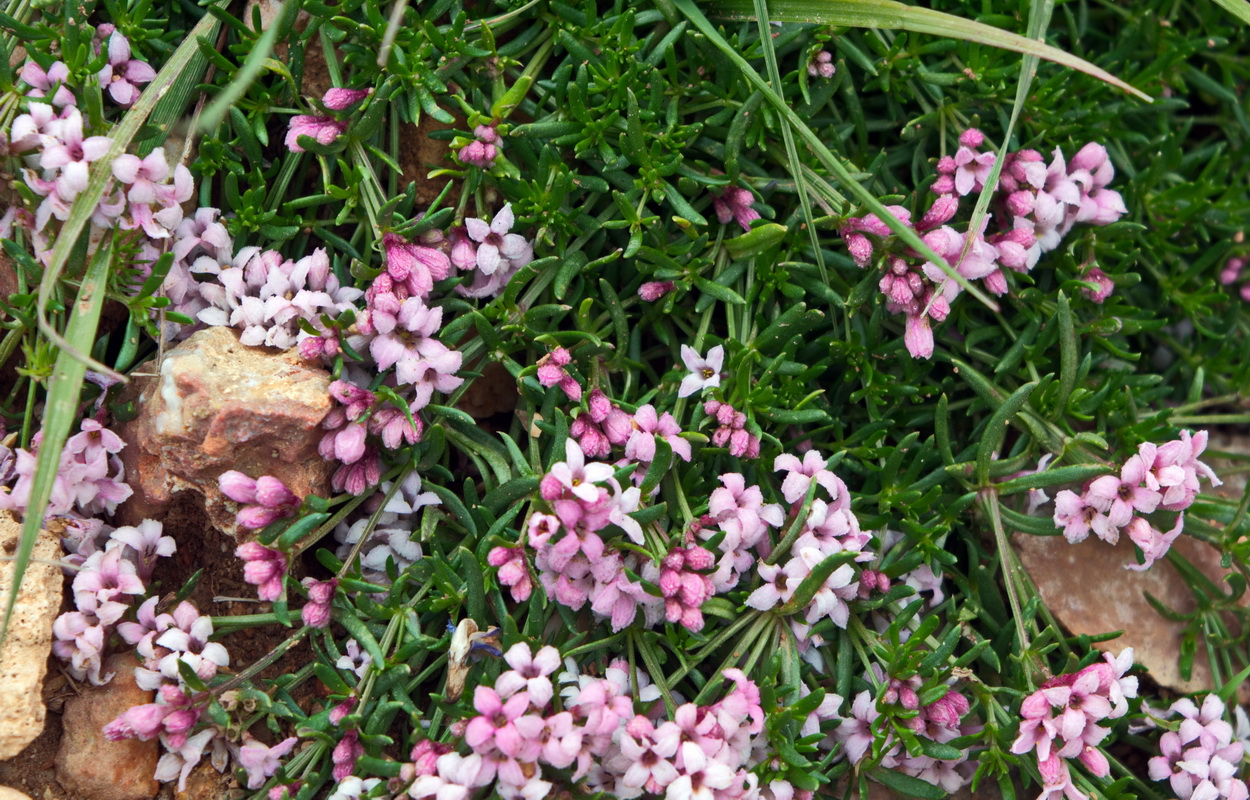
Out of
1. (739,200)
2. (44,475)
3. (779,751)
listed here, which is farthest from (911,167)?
(44,475)

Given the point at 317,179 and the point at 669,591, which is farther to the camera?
the point at 317,179

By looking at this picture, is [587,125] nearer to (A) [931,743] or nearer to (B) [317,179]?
(B) [317,179]

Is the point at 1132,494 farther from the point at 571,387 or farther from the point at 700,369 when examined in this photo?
the point at 571,387

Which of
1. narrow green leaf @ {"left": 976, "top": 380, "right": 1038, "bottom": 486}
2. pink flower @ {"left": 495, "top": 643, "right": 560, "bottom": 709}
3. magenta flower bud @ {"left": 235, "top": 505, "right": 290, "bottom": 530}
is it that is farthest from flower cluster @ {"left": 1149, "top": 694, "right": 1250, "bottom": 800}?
magenta flower bud @ {"left": 235, "top": 505, "right": 290, "bottom": 530}

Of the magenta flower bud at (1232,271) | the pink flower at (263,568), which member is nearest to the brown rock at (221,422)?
the pink flower at (263,568)

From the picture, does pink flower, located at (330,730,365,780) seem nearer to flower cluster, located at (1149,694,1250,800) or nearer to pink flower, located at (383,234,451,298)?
pink flower, located at (383,234,451,298)

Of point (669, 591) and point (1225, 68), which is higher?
point (1225, 68)
